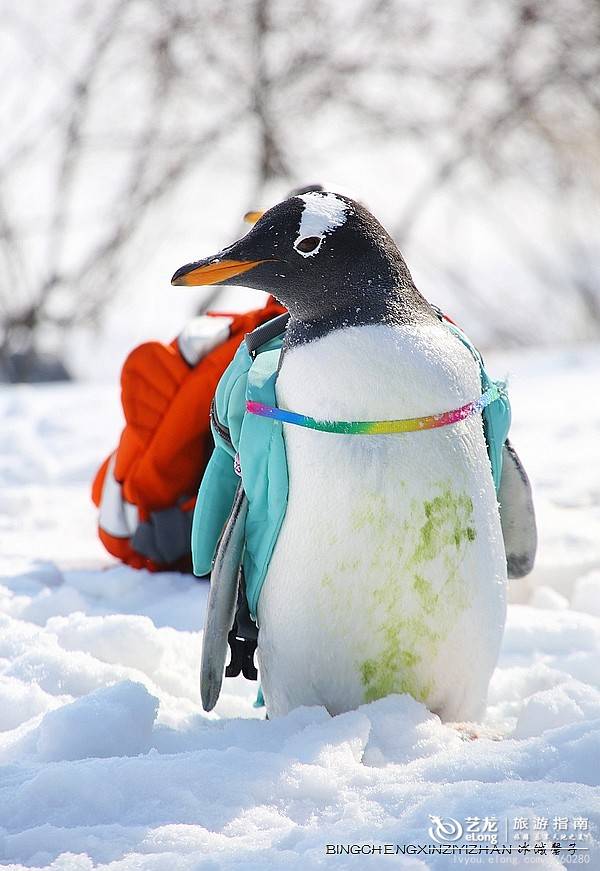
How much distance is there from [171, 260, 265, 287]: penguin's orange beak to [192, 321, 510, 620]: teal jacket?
15 cm

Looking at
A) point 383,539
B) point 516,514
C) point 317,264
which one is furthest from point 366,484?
point 516,514

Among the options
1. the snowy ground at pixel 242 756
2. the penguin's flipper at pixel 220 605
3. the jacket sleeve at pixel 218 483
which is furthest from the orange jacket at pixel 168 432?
the penguin's flipper at pixel 220 605

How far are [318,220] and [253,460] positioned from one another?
317 mm

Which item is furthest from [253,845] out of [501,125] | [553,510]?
[501,125]

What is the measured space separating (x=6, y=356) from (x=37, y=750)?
5247 millimetres

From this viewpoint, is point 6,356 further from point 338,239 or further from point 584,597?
point 338,239

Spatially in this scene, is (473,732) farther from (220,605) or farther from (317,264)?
(317,264)

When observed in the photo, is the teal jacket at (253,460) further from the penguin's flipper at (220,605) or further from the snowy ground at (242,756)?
the snowy ground at (242,756)

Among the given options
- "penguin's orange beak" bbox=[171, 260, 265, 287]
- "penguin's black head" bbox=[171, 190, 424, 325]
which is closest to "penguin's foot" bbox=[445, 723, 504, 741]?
"penguin's black head" bbox=[171, 190, 424, 325]

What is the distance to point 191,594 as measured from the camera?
214 cm

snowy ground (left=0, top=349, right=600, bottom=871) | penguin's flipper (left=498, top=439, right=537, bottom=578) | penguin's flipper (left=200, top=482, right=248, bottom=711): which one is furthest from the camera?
penguin's flipper (left=498, top=439, right=537, bottom=578)

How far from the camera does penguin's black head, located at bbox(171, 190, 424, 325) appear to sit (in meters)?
1.31

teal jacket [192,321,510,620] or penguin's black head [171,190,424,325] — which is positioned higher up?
penguin's black head [171,190,424,325]

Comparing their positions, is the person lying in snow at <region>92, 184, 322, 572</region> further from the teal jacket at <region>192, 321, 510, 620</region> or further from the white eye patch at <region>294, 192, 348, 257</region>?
the white eye patch at <region>294, 192, 348, 257</region>
